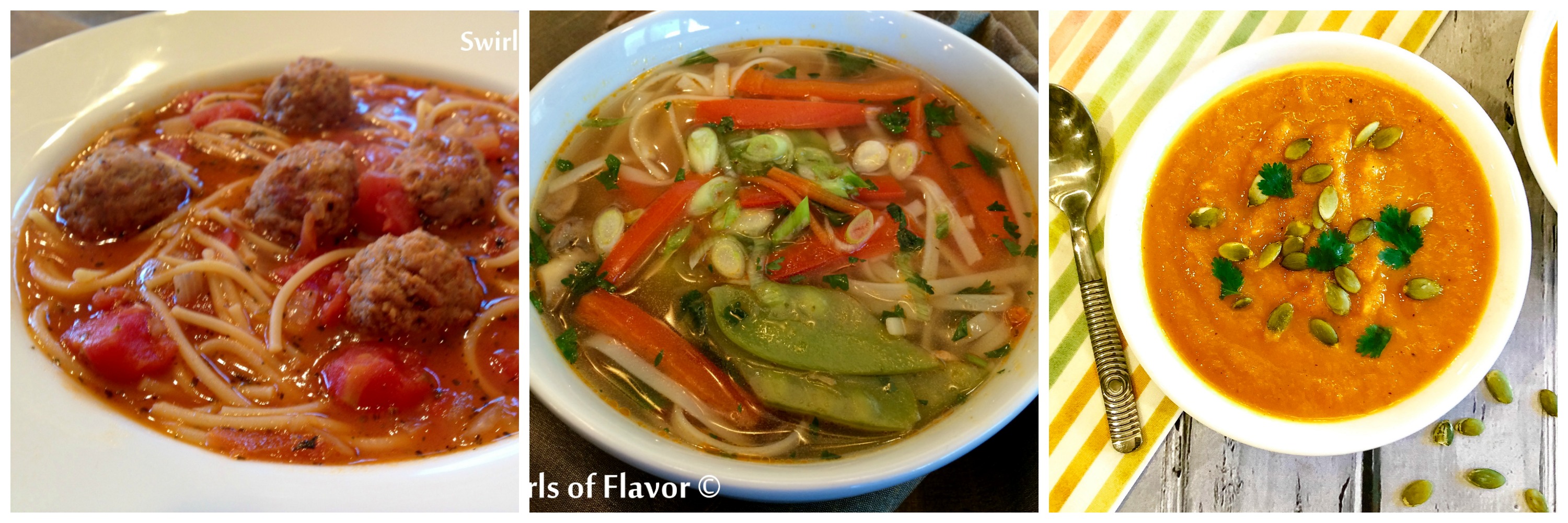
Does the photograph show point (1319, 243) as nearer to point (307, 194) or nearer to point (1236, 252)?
point (1236, 252)

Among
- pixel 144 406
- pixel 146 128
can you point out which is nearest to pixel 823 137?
pixel 144 406

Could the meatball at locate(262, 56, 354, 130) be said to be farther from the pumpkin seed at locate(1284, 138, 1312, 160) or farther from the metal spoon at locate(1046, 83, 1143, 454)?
the pumpkin seed at locate(1284, 138, 1312, 160)

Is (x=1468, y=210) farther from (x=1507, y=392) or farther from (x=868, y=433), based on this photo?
(x=868, y=433)

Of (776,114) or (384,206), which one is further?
(384,206)

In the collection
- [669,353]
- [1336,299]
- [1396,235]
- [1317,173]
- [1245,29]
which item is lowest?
[669,353]

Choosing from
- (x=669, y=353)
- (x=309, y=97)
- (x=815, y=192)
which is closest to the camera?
(x=669, y=353)

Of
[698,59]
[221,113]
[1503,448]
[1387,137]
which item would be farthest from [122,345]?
[1503,448]

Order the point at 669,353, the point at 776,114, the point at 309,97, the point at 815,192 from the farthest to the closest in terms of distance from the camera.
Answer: the point at 309,97 → the point at 776,114 → the point at 815,192 → the point at 669,353

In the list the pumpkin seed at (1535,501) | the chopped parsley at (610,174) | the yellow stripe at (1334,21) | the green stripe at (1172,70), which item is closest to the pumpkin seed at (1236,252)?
the green stripe at (1172,70)
